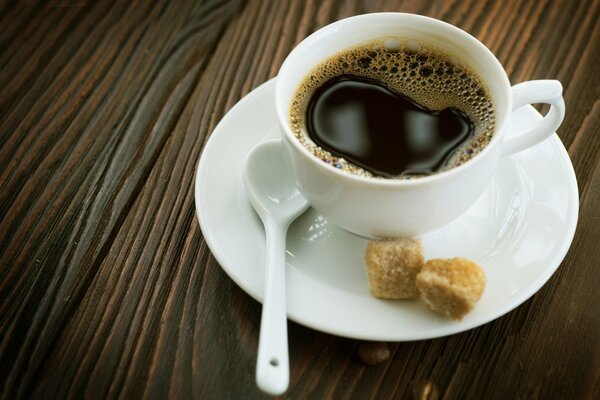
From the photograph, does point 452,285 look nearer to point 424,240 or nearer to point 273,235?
point 424,240

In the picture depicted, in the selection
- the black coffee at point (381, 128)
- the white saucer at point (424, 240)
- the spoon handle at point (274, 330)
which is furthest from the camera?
the black coffee at point (381, 128)

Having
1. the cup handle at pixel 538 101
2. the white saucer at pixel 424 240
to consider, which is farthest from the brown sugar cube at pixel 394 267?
the cup handle at pixel 538 101

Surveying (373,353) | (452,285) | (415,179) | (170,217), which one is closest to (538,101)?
(415,179)

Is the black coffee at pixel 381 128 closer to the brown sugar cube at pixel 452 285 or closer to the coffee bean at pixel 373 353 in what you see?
the brown sugar cube at pixel 452 285

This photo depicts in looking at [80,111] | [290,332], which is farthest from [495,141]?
[80,111]

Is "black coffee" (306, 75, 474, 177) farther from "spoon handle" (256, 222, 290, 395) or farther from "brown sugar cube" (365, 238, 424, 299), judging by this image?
"spoon handle" (256, 222, 290, 395)
